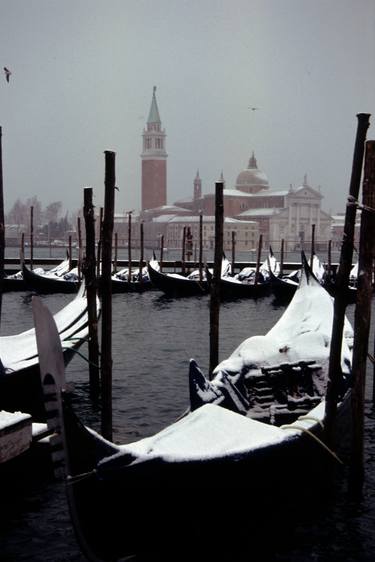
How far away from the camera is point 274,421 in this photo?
223 inches

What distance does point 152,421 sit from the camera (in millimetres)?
7492

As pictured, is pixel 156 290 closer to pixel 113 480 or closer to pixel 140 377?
pixel 140 377

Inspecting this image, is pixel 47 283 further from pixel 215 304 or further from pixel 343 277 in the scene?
pixel 343 277

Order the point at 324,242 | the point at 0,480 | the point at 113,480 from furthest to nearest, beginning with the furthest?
the point at 324,242, the point at 0,480, the point at 113,480

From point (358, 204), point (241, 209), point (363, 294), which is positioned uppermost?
point (358, 204)

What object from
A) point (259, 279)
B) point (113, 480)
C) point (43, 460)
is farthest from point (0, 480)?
point (259, 279)

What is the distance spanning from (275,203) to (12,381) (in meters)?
83.8

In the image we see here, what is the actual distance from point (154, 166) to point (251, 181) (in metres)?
12.6

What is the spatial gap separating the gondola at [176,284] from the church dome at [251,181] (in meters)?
76.2

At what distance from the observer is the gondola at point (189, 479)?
382 centimetres

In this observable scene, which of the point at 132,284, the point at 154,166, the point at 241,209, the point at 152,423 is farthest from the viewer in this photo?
the point at 154,166

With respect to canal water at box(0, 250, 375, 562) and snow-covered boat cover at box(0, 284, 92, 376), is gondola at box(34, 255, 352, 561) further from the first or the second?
snow-covered boat cover at box(0, 284, 92, 376)

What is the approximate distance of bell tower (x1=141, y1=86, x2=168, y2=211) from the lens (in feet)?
307

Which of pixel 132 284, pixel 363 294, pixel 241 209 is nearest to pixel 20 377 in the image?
pixel 363 294
